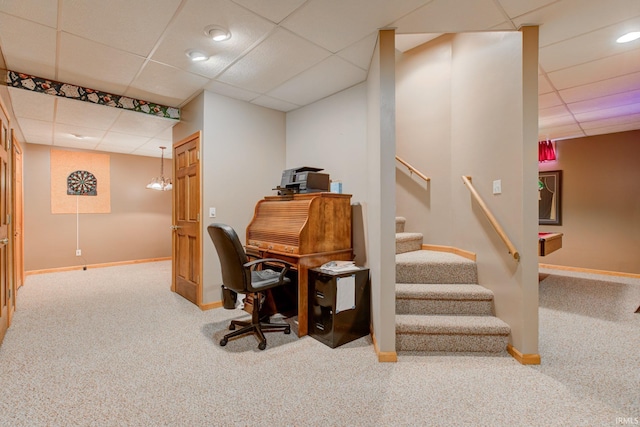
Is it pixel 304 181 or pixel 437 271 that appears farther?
pixel 304 181

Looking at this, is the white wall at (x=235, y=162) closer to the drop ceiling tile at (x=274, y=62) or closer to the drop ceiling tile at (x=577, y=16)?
the drop ceiling tile at (x=274, y=62)

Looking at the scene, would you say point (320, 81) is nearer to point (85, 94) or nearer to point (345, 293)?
point (345, 293)

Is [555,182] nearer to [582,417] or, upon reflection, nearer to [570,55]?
[570,55]

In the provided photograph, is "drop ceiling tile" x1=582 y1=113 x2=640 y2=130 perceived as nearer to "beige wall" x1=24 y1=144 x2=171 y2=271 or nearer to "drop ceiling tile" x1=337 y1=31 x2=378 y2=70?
"drop ceiling tile" x1=337 y1=31 x2=378 y2=70

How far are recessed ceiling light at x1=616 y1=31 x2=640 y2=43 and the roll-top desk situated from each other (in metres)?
2.69

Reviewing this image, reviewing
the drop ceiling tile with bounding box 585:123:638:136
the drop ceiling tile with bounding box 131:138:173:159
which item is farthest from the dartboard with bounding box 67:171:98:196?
the drop ceiling tile with bounding box 585:123:638:136

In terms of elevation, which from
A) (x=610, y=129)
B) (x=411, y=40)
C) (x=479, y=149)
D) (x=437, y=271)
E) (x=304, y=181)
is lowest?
(x=437, y=271)

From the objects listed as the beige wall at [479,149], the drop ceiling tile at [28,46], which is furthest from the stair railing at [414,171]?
the drop ceiling tile at [28,46]

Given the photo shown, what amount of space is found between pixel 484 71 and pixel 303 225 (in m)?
2.25

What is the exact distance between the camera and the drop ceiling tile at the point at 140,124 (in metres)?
4.00

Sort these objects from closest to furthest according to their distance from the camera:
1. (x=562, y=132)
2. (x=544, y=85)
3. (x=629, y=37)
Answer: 1. (x=629, y=37)
2. (x=544, y=85)
3. (x=562, y=132)

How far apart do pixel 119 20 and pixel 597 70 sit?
4462mm

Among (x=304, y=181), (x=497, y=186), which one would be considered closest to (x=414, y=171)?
(x=497, y=186)

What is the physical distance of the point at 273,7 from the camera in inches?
82.4
